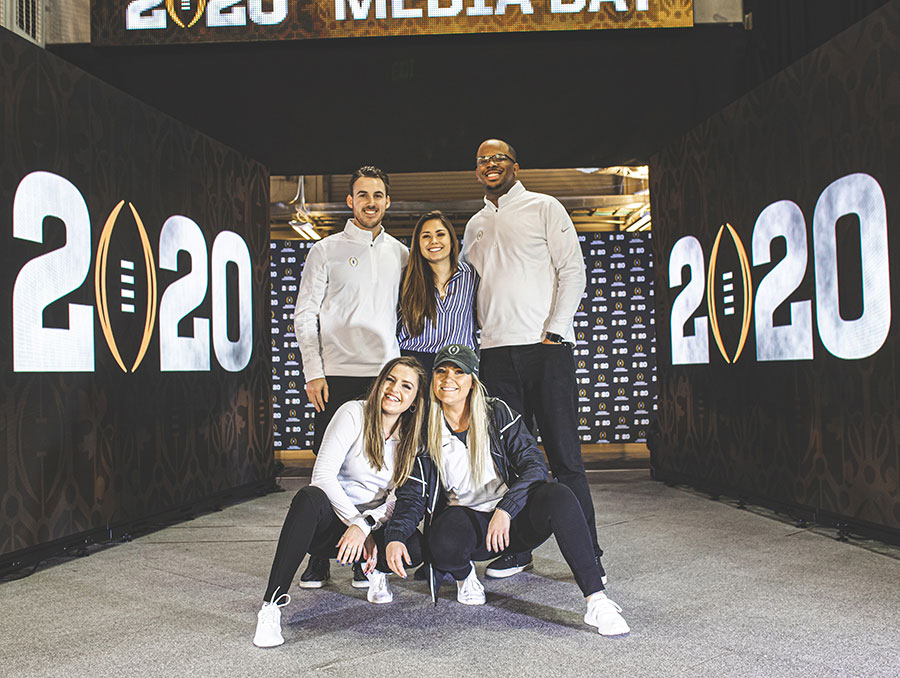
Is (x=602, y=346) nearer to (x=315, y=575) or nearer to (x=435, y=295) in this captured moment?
(x=435, y=295)

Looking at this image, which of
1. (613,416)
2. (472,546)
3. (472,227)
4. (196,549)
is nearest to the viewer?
(472,546)

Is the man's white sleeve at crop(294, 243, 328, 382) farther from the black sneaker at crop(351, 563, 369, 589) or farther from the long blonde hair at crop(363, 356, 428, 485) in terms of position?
the black sneaker at crop(351, 563, 369, 589)

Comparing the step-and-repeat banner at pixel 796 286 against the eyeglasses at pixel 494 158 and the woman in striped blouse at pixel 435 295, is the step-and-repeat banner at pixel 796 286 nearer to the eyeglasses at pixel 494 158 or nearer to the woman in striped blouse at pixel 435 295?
the eyeglasses at pixel 494 158

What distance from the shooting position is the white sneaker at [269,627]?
2096mm

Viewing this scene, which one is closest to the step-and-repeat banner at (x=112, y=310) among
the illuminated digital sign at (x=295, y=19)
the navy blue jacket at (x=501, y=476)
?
the illuminated digital sign at (x=295, y=19)

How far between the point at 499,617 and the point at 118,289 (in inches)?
100

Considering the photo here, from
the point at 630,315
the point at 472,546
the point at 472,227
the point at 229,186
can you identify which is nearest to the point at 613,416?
the point at 630,315

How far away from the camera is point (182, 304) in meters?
4.23

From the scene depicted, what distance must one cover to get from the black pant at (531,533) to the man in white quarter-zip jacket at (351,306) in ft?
2.63

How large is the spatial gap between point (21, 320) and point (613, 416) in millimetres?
5418

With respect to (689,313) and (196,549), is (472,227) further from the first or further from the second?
(689,313)

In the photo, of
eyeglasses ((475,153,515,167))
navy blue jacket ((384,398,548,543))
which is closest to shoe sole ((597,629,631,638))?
navy blue jacket ((384,398,548,543))

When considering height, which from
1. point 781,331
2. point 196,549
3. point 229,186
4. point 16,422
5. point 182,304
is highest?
point 229,186

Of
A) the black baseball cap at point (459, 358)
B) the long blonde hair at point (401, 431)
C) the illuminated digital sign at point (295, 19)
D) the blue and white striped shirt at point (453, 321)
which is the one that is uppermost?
the illuminated digital sign at point (295, 19)
